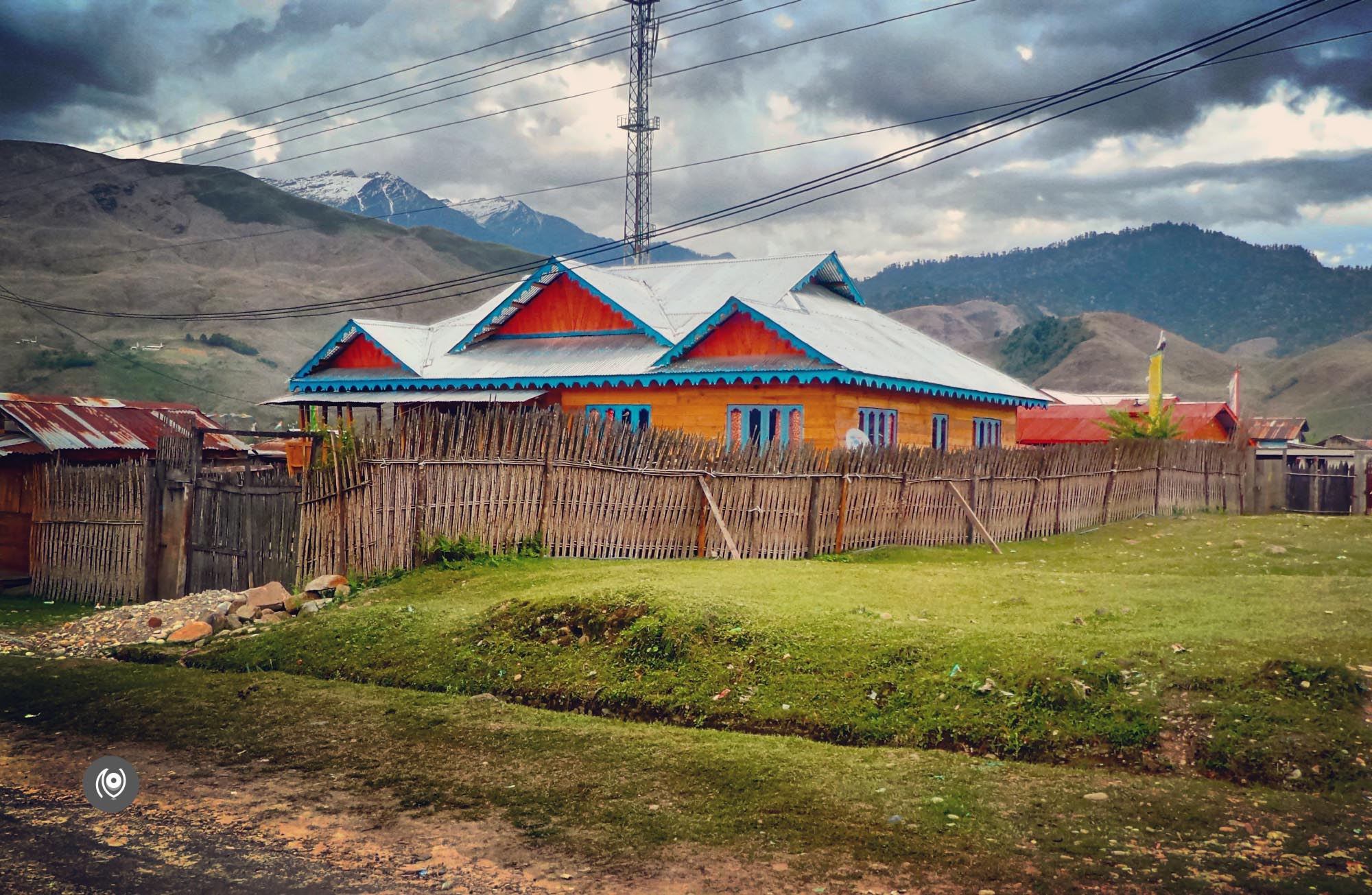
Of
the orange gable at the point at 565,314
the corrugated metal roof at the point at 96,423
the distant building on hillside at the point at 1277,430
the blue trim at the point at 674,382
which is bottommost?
the corrugated metal roof at the point at 96,423

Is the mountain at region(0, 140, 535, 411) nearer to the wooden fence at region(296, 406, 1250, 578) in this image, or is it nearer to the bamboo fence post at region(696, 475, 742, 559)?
the wooden fence at region(296, 406, 1250, 578)

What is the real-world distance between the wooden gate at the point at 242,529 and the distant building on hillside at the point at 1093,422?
37.5 m

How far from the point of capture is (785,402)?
79.0 ft

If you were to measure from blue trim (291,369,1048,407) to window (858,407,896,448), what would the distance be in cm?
60

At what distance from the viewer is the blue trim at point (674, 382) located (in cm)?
2302

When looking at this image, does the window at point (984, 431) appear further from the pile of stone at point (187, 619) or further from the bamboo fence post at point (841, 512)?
the pile of stone at point (187, 619)

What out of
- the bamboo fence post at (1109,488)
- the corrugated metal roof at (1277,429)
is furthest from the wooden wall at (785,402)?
the corrugated metal roof at (1277,429)

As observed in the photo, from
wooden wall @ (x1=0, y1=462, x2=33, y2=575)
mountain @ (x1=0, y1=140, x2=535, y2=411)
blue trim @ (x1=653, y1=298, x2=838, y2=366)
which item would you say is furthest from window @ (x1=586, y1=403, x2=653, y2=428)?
mountain @ (x1=0, y1=140, x2=535, y2=411)

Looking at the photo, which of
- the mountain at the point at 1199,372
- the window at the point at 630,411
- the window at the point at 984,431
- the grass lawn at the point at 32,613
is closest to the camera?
the grass lawn at the point at 32,613

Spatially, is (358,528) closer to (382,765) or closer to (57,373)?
(382,765)

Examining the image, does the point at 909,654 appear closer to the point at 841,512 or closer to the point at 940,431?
the point at 841,512

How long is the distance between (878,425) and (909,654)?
53.2ft

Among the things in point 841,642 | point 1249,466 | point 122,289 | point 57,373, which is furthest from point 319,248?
point 841,642

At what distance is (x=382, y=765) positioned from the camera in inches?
324
